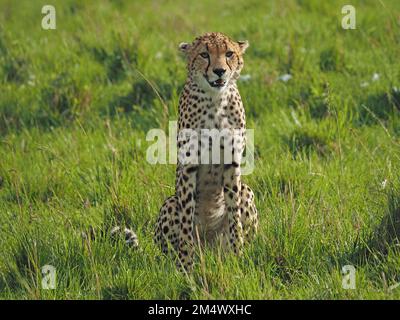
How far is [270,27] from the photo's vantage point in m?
7.31

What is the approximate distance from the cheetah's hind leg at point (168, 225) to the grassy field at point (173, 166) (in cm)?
7

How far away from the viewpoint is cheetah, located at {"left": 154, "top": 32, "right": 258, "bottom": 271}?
13.7 feet

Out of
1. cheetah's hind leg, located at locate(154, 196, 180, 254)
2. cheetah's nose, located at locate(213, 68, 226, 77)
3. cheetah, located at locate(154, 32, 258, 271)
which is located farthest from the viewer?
cheetah's hind leg, located at locate(154, 196, 180, 254)

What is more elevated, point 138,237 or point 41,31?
point 41,31

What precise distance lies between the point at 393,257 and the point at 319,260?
0.34 metres

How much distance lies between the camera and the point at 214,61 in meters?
4.05

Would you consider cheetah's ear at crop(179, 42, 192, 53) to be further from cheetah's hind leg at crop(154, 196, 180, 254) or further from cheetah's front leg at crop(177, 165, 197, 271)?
cheetah's hind leg at crop(154, 196, 180, 254)

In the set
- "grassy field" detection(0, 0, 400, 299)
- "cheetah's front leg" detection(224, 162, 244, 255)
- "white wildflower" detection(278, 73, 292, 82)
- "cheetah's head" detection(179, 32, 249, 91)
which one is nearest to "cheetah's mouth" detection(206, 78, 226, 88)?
"cheetah's head" detection(179, 32, 249, 91)

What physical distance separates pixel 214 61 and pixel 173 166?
46.7 inches

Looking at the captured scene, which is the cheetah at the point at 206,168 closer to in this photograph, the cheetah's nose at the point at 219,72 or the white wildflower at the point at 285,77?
the cheetah's nose at the point at 219,72
